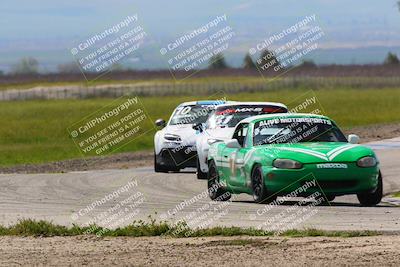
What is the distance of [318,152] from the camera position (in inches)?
679

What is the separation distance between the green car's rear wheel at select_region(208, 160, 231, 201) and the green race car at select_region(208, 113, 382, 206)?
362 mm

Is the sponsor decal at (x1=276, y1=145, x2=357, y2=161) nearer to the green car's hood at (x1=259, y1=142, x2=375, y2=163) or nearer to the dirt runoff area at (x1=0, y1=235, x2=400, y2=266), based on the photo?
the green car's hood at (x1=259, y1=142, x2=375, y2=163)

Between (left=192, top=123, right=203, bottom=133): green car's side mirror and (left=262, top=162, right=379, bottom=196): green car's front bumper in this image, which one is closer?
(left=262, top=162, right=379, bottom=196): green car's front bumper

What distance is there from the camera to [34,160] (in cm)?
3994

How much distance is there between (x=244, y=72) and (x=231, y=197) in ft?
428

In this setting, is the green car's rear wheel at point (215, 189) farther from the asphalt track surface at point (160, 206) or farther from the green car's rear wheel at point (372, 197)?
the green car's rear wheel at point (372, 197)

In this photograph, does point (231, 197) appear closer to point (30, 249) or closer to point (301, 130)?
point (301, 130)

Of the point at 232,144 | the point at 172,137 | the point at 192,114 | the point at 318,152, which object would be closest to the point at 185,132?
the point at 172,137

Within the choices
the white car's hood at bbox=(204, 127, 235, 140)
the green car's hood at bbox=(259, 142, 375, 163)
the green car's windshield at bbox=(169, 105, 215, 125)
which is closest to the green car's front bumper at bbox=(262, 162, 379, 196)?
the green car's hood at bbox=(259, 142, 375, 163)

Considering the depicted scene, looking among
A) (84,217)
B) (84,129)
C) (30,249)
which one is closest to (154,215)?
(84,217)

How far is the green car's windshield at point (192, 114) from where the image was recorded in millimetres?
27156

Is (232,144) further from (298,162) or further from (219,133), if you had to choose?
(219,133)

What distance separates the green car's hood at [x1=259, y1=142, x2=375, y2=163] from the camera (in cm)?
1714

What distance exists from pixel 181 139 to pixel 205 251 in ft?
46.6
